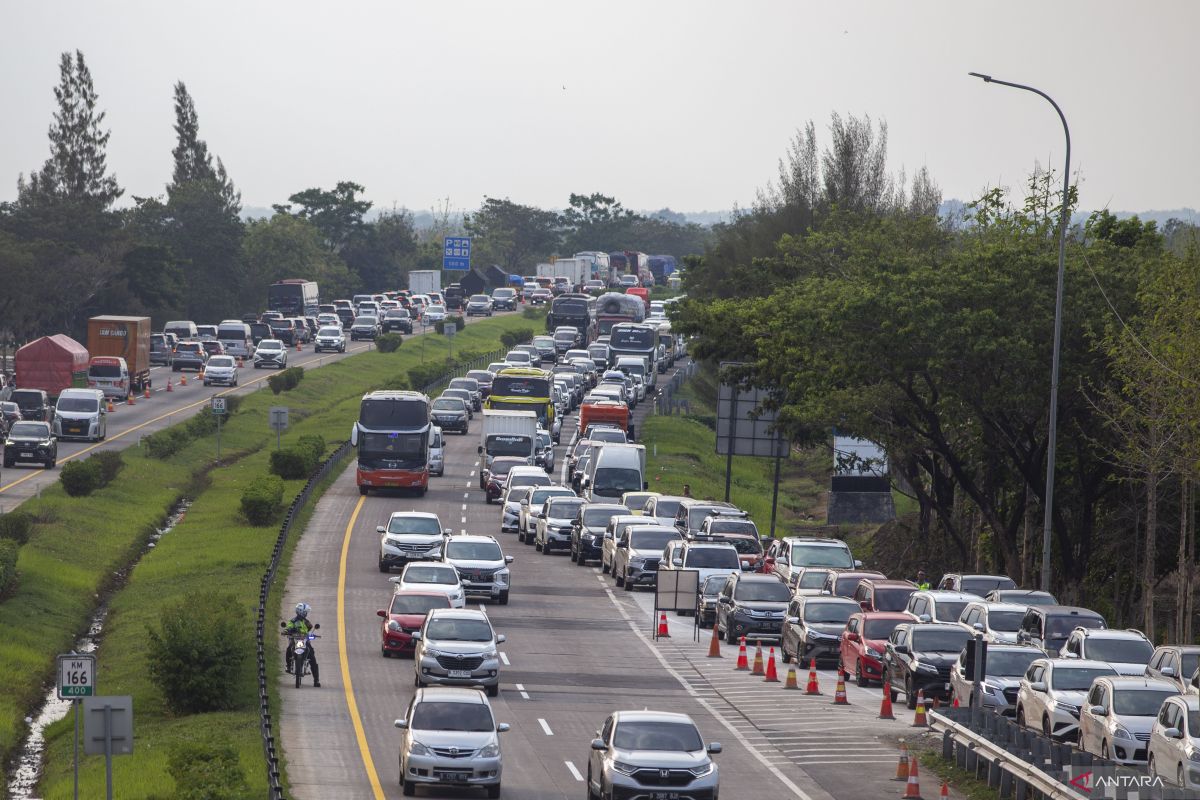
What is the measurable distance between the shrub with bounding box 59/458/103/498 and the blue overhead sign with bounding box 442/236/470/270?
123480 millimetres

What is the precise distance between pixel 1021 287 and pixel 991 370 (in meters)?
2.22

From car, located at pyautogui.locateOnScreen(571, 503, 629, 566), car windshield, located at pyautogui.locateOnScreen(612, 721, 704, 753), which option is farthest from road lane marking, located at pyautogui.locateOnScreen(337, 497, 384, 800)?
car, located at pyautogui.locateOnScreen(571, 503, 629, 566)

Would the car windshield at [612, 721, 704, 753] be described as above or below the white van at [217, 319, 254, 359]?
below

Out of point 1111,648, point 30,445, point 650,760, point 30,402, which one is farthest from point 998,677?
point 30,402

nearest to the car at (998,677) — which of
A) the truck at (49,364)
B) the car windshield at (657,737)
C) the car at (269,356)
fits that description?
the car windshield at (657,737)

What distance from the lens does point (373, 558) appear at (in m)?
49.4

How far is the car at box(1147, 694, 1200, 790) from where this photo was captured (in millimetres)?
19797

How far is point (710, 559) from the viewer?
1703 inches

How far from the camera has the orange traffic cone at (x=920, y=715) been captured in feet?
95.6

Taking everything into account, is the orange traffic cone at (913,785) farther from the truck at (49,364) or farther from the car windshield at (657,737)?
the truck at (49,364)

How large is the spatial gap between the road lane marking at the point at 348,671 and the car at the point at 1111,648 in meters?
11.1

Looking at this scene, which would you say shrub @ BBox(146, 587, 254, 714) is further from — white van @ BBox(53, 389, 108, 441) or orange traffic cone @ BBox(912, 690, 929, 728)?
white van @ BBox(53, 389, 108, 441)

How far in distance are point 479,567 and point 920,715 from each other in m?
15.5

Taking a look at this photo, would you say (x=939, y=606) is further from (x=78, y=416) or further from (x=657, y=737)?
(x=78, y=416)
